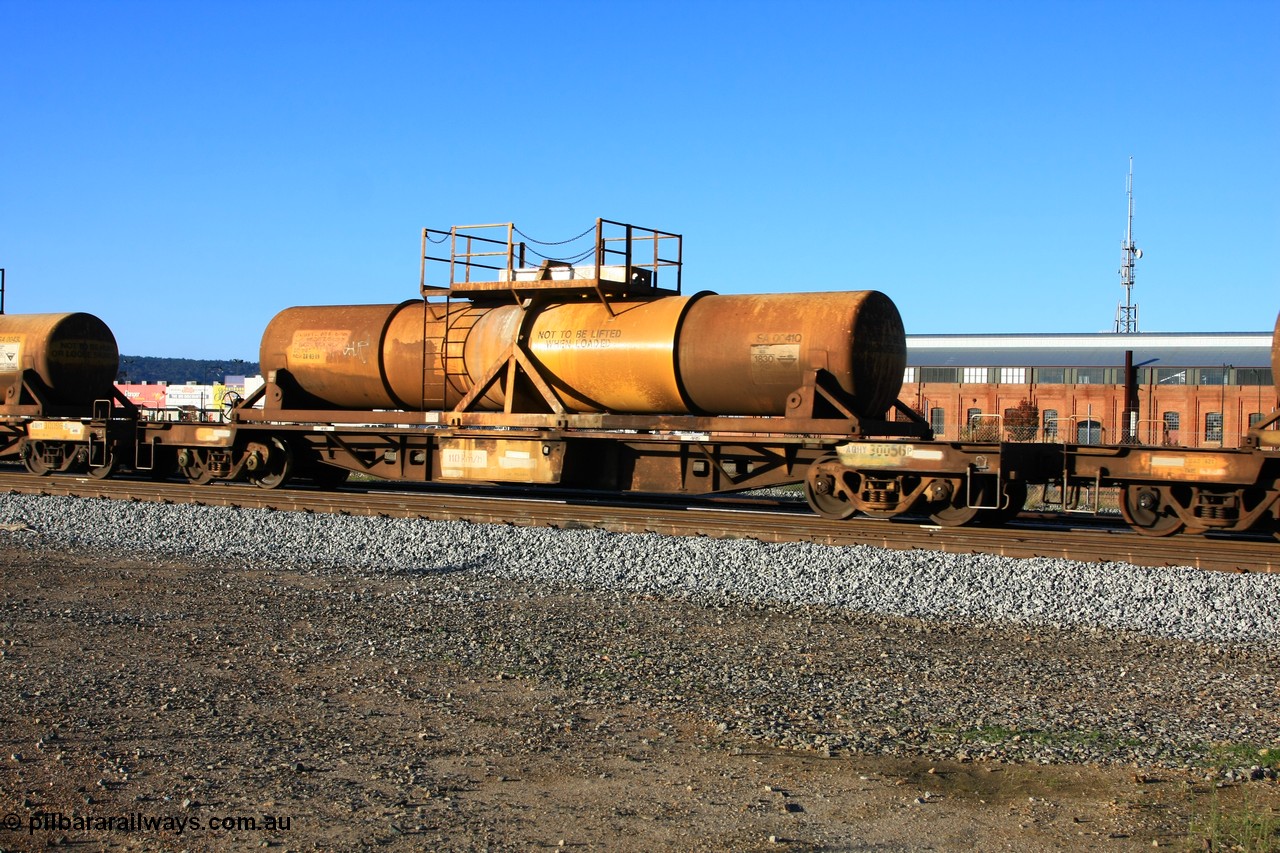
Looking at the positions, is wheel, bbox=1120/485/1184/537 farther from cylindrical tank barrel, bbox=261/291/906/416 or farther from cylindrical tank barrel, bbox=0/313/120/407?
cylindrical tank barrel, bbox=0/313/120/407

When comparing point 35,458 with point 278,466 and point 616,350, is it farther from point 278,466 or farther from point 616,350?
point 616,350

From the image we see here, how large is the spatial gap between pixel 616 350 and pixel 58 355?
1223 centimetres

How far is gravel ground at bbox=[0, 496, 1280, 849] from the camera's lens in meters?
5.16

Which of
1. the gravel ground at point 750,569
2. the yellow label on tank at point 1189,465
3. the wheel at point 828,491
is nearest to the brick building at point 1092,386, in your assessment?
the wheel at point 828,491

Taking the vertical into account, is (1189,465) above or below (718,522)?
above

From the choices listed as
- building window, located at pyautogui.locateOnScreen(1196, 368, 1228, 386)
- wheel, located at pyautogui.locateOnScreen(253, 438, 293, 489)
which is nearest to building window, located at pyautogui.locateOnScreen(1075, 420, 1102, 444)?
building window, located at pyautogui.locateOnScreen(1196, 368, 1228, 386)

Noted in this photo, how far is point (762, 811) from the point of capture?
516cm

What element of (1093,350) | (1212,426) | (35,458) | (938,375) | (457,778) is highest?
(1093,350)

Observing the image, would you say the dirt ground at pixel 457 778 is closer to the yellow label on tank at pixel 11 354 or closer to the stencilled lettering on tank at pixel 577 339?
the stencilled lettering on tank at pixel 577 339

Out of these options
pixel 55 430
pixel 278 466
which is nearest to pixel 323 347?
pixel 278 466

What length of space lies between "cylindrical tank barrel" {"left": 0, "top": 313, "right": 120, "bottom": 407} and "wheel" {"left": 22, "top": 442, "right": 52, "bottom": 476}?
868 mm

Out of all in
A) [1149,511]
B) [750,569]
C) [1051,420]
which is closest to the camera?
[750,569]

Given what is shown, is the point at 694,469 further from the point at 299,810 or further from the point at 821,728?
the point at 299,810

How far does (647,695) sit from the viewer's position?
7.14 m
